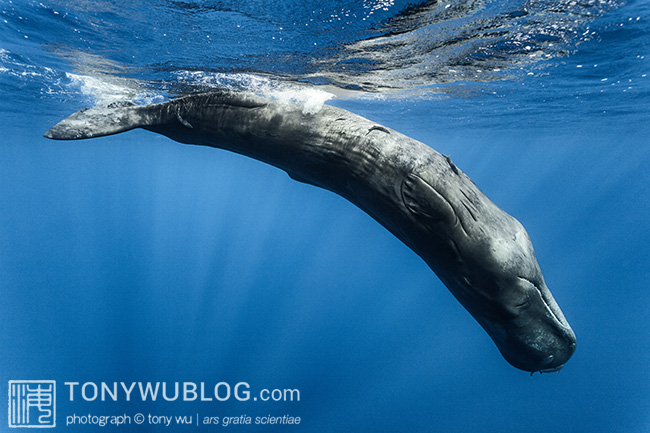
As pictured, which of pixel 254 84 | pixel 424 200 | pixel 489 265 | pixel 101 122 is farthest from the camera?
pixel 254 84

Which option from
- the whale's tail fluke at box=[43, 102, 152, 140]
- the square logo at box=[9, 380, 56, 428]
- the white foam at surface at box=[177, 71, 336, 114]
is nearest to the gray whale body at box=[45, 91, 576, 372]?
the whale's tail fluke at box=[43, 102, 152, 140]

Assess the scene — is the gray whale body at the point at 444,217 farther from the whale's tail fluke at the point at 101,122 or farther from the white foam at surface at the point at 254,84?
the white foam at surface at the point at 254,84

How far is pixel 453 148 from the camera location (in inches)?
1459

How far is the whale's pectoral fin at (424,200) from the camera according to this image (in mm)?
2676

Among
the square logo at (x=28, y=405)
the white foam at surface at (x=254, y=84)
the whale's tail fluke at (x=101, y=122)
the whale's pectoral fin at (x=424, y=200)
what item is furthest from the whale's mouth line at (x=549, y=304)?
the square logo at (x=28, y=405)

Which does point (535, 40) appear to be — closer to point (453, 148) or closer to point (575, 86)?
point (575, 86)

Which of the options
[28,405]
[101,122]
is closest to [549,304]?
[101,122]

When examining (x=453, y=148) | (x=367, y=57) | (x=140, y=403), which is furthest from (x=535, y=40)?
(x=453, y=148)

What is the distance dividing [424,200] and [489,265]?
2.15 feet

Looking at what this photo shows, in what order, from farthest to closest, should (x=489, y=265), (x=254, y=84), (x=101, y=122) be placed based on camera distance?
1. (x=254, y=84)
2. (x=101, y=122)
3. (x=489, y=265)

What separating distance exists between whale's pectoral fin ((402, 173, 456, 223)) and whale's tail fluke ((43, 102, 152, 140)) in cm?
351

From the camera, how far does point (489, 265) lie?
2.61 m

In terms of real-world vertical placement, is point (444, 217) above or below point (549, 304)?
above

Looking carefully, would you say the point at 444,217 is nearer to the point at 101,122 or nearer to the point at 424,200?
the point at 424,200
